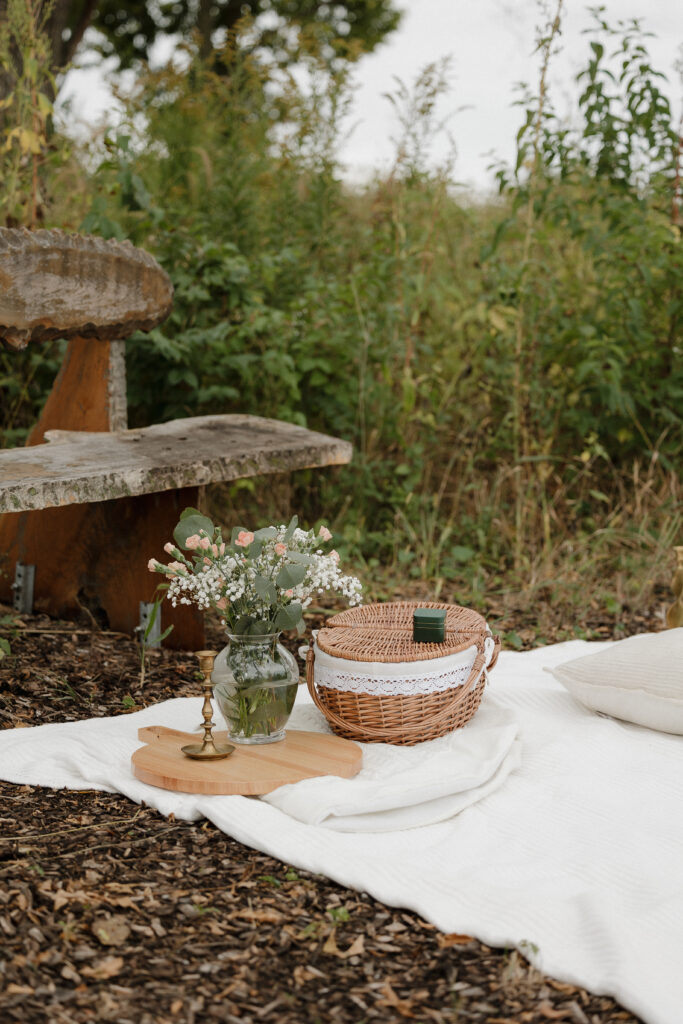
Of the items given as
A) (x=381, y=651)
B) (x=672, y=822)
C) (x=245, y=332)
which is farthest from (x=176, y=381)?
(x=672, y=822)

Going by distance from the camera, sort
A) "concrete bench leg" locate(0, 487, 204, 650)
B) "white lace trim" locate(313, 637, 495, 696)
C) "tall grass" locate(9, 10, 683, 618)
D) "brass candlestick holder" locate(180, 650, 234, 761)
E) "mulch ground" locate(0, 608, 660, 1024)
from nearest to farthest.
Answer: "mulch ground" locate(0, 608, 660, 1024)
"brass candlestick holder" locate(180, 650, 234, 761)
"white lace trim" locate(313, 637, 495, 696)
"concrete bench leg" locate(0, 487, 204, 650)
"tall grass" locate(9, 10, 683, 618)

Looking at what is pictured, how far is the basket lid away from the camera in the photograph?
2.80 metres

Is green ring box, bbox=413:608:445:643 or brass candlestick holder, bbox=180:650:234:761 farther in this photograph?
green ring box, bbox=413:608:445:643

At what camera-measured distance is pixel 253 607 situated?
2.72m

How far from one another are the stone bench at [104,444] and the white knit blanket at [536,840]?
0.82 meters

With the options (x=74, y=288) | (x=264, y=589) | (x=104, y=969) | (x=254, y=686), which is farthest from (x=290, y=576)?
(x=74, y=288)

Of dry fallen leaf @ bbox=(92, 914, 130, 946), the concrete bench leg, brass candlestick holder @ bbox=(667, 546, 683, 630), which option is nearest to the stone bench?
the concrete bench leg

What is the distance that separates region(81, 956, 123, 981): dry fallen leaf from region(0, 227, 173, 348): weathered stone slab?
2.45 m

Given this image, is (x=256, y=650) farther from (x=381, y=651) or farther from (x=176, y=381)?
(x=176, y=381)

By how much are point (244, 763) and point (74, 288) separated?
6.93 feet

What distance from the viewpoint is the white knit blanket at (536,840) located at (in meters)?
1.94

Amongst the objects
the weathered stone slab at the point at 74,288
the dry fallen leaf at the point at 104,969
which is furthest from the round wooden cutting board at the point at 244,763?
the weathered stone slab at the point at 74,288

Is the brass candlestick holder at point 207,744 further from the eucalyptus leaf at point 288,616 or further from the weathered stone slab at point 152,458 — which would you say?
the weathered stone slab at point 152,458

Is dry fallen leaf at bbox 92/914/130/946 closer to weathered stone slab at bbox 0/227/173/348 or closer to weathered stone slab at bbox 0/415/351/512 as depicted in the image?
weathered stone slab at bbox 0/415/351/512
